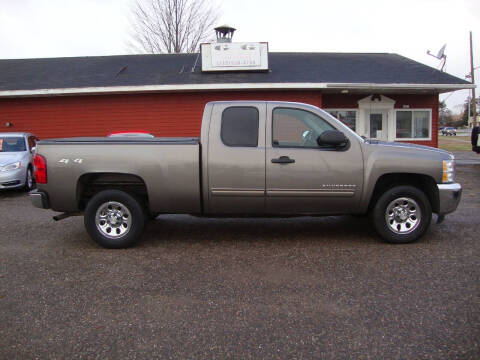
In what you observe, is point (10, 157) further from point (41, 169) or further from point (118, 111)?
point (41, 169)

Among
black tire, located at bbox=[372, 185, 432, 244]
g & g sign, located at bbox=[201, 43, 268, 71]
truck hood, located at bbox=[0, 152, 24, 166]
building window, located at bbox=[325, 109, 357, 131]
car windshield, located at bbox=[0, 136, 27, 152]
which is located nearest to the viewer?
black tire, located at bbox=[372, 185, 432, 244]

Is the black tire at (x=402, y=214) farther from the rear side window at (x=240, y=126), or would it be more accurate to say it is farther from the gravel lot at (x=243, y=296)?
the rear side window at (x=240, y=126)

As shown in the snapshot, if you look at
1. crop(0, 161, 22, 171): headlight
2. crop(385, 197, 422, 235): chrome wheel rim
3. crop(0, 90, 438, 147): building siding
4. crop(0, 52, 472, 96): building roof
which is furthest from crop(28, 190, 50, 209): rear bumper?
crop(0, 90, 438, 147): building siding

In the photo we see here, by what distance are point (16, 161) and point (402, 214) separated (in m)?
9.07

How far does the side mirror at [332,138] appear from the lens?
475 centimetres

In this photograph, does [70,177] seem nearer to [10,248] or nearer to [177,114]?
[10,248]

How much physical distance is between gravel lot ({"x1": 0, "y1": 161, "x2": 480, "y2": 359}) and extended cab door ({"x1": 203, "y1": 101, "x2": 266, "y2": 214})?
627 millimetres

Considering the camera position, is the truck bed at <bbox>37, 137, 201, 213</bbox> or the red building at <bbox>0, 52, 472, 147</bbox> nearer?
the truck bed at <bbox>37, 137, 201, 213</bbox>

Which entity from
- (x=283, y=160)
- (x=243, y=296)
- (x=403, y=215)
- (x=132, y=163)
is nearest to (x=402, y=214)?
(x=403, y=215)

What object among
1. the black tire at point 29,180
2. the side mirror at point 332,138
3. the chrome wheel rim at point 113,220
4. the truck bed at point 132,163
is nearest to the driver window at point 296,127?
the side mirror at point 332,138

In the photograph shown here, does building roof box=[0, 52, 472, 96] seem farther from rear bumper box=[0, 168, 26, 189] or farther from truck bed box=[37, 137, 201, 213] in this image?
truck bed box=[37, 137, 201, 213]

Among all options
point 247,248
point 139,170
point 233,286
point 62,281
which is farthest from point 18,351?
point 247,248

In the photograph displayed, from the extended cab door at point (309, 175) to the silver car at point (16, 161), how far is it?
738 cm

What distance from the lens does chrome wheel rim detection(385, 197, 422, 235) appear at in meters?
5.00
